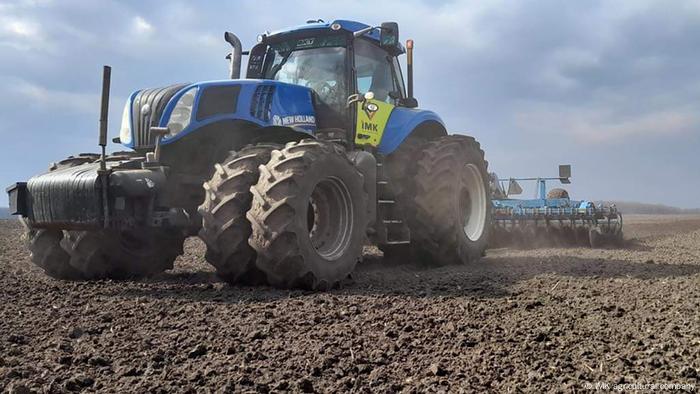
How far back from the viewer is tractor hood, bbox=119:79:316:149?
580cm

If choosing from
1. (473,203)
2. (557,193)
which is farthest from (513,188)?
(473,203)

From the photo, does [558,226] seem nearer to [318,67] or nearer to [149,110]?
[318,67]

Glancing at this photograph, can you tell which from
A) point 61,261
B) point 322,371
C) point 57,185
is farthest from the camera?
point 61,261

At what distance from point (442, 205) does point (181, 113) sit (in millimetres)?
3011

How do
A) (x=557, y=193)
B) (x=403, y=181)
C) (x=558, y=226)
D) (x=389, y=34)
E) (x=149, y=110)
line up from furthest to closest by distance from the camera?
(x=557, y=193)
(x=558, y=226)
(x=403, y=181)
(x=389, y=34)
(x=149, y=110)

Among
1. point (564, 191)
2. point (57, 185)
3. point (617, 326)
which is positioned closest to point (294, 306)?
point (617, 326)

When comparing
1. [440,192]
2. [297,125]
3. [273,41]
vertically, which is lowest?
[440,192]

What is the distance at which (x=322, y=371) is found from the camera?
2865 millimetres

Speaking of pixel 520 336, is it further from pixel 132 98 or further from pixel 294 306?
pixel 132 98

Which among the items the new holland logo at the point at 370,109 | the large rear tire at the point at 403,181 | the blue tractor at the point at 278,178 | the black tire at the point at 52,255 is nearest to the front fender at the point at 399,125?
the blue tractor at the point at 278,178

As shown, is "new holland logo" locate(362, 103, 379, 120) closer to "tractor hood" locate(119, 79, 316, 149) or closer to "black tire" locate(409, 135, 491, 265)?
"black tire" locate(409, 135, 491, 265)

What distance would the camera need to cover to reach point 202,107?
5.79 m

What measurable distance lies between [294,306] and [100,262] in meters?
2.78

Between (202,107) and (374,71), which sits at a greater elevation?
(374,71)
